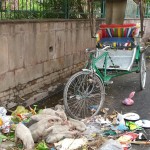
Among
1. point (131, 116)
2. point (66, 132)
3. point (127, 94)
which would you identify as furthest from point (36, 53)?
point (66, 132)

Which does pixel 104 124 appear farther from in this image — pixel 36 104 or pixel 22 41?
pixel 22 41

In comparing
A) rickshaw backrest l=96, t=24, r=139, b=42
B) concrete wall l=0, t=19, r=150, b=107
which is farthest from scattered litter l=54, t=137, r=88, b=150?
rickshaw backrest l=96, t=24, r=139, b=42

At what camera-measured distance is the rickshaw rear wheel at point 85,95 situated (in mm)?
5422

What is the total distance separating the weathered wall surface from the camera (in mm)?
5816

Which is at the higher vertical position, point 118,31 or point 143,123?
point 118,31

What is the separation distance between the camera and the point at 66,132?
451 centimetres

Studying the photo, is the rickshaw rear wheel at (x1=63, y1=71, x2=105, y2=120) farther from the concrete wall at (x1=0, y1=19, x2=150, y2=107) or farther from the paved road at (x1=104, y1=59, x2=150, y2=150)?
the concrete wall at (x1=0, y1=19, x2=150, y2=107)

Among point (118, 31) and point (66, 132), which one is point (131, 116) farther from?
point (118, 31)

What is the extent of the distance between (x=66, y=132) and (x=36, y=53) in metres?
2.61

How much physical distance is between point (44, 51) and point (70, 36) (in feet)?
4.28

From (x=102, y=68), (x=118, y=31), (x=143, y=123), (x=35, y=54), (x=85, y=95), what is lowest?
(x=143, y=123)

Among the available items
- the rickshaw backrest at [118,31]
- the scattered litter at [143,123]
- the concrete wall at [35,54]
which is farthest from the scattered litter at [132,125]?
the rickshaw backrest at [118,31]

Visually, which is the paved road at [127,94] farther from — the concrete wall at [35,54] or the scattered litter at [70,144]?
the concrete wall at [35,54]

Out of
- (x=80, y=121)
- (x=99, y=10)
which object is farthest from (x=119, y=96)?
(x=99, y=10)
